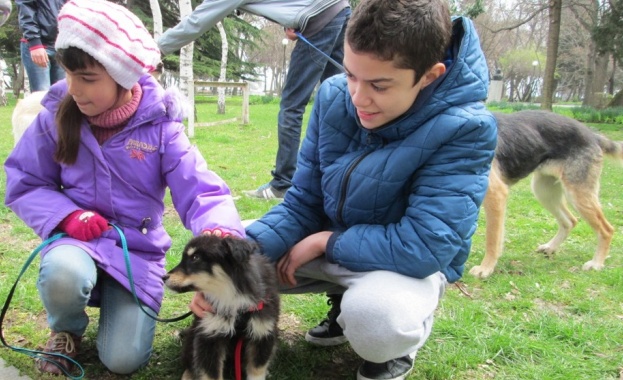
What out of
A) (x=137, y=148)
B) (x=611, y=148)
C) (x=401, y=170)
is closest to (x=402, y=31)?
(x=401, y=170)

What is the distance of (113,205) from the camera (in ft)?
8.00

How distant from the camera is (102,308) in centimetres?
248

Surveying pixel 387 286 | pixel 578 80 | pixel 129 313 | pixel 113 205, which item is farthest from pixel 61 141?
pixel 578 80

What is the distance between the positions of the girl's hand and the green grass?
40 centimetres

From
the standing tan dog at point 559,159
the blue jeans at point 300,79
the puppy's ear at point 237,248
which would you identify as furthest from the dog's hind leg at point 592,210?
the puppy's ear at point 237,248

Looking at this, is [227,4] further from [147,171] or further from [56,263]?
[56,263]

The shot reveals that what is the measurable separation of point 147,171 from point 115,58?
565 mm

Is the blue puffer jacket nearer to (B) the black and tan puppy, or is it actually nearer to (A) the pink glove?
(B) the black and tan puppy

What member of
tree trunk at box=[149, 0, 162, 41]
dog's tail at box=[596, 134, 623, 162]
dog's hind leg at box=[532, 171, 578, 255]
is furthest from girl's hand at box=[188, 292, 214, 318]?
tree trunk at box=[149, 0, 162, 41]

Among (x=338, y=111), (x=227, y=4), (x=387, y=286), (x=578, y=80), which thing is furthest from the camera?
(x=578, y=80)

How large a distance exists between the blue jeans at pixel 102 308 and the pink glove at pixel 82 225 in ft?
0.25

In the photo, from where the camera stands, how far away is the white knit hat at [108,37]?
6.94ft

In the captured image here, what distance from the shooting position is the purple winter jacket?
234 cm

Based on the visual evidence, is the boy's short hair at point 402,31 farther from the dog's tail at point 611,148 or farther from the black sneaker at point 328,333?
the dog's tail at point 611,148
